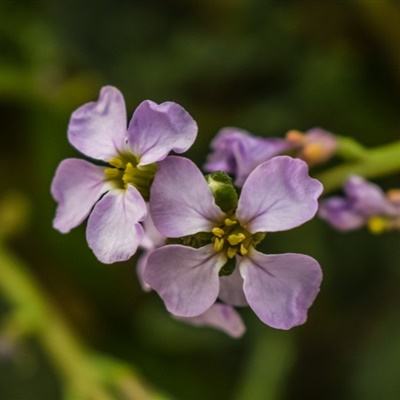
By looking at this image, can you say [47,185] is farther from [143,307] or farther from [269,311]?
[269,311]

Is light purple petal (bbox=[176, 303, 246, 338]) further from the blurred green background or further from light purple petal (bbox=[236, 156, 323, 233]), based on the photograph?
the blurred green background

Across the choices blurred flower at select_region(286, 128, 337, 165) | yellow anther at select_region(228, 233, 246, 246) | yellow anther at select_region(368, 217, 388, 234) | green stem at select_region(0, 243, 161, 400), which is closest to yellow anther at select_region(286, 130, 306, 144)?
blurred flower at select_region(286, 128, 337, 165)

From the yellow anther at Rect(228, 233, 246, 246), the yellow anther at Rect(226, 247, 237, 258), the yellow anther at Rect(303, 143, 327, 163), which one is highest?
the yellow anther at Rect(303, 143, 327, 163)

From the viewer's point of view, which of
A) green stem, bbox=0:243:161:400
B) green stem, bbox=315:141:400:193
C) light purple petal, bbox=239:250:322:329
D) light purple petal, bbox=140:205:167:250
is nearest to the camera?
light purple petal, bbox=239:250:322:329

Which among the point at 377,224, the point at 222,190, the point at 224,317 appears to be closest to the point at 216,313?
the point at 224,317

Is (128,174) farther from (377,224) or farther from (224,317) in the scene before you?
(377,224)

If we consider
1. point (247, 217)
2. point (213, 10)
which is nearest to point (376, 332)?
point (213, 10)

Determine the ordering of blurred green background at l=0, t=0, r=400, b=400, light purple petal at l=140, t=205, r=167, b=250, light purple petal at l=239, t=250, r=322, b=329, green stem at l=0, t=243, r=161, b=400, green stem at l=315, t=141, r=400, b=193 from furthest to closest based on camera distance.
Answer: blurred green background at l=0, t=0, r=400, b=400
green stem at l=0, t=243, r=161, b=400
green stem at l=315, t=141, r=400, b=193
light purple petal at l=140, t=205, r=167, b=250
light purple petal at l=239, t=250, r=322, b=329
